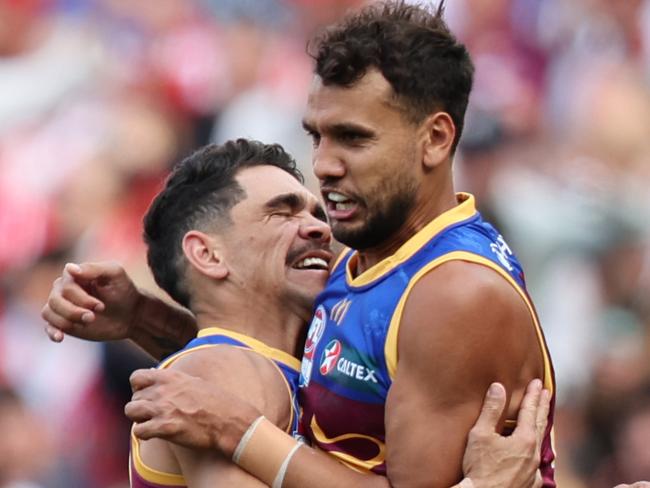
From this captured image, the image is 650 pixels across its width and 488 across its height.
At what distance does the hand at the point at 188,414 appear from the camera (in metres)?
4.76

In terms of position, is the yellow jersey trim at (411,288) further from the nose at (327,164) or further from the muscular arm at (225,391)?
the muscular arm at (225,391)

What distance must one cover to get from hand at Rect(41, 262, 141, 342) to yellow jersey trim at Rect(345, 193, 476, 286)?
1.25 metres

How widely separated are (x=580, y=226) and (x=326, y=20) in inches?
82.2

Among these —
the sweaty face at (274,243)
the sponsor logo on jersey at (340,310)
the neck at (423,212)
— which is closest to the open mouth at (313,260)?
the sweaty face at (274,243)

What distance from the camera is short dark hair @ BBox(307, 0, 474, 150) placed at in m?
4.71

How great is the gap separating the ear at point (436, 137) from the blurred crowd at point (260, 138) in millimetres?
4060

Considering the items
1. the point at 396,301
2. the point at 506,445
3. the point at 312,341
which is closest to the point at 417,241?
the point at 396,301

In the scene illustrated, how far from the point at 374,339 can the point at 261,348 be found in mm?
857

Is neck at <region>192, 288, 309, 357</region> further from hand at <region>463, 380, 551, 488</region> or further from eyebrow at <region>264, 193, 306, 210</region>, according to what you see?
hand at <region>463, 380, 551, 488</region>

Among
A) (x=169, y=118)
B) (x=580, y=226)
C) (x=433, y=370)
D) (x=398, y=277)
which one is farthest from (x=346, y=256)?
(x=169, y=118)

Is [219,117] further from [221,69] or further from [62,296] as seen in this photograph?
[62,296]

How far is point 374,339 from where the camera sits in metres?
4.70

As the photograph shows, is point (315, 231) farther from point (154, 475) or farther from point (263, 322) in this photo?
point (154, 475)

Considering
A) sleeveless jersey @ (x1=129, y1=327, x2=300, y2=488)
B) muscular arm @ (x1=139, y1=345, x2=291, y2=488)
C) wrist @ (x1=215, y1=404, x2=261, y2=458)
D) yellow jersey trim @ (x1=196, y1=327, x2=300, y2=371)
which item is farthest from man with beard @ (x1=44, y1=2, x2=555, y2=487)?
yellow jersey trim @ (x1=196, y1=327, x2=300, y2=371)
